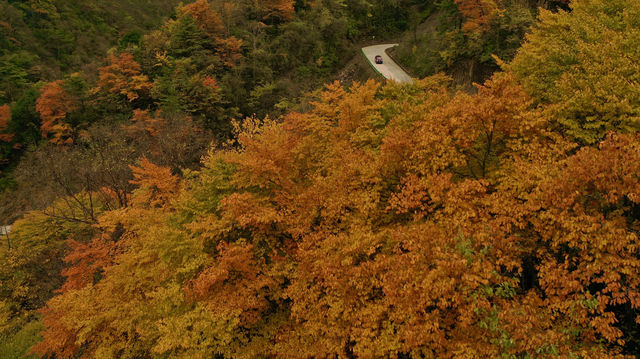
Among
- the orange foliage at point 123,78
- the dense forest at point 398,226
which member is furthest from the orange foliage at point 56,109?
the dense forest at point 398,226

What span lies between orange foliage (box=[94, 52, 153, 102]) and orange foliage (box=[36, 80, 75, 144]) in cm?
491

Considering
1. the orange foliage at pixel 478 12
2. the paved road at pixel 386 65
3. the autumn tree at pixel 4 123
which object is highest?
the orange foliage at pixel 478 12

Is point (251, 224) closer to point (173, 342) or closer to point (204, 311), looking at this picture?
point (204, 311)

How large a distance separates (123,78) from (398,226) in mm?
43371

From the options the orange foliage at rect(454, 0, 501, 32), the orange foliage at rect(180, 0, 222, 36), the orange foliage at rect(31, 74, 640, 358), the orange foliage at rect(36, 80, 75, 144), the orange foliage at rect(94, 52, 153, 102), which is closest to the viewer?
the orange foliage at rect(31, 74, 640, 358)

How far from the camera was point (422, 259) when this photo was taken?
9.66 metres

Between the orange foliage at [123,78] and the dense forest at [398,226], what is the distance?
1068 centimetres

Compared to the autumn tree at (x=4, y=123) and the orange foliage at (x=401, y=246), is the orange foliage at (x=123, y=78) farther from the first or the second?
the orange foliage at (x=401, y=246)

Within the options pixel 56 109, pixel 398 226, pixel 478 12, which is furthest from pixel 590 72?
pixel 56 109

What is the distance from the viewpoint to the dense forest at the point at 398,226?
8242mm

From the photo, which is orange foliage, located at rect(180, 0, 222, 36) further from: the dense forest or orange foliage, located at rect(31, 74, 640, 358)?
orange foliage, located at rect(31, 74, 640, 358)

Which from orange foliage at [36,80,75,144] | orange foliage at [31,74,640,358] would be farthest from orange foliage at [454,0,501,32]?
orange foliage at [36,80,75,144]

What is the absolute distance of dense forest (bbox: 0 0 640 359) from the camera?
824cm

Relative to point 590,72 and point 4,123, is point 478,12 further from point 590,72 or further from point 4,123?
point 4,123
